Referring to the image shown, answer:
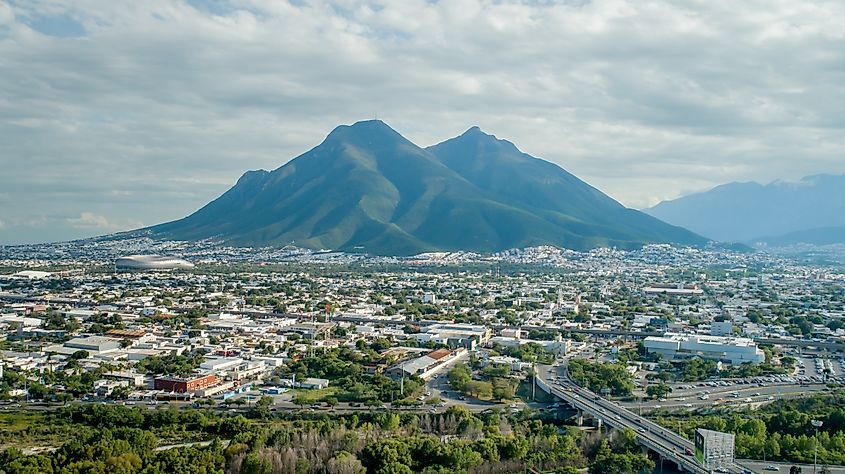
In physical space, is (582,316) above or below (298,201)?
below

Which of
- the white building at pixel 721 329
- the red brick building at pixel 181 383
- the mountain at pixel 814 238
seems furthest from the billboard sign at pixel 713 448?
the mountain at pixel 814 238

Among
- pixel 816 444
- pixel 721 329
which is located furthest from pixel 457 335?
pixel 816 444

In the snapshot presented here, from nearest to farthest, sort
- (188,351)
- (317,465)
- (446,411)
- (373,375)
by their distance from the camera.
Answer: (317,465) → (446,411) → (373,375) → (188,351)

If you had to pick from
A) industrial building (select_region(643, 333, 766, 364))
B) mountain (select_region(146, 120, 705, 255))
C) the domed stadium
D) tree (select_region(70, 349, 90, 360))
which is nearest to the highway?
industrial building (select_region(643, 333, 766, 364))

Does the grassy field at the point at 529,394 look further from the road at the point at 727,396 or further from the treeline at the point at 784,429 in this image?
the treeline at the point at 784,429

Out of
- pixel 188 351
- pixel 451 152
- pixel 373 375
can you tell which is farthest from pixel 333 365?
pixel 451 152

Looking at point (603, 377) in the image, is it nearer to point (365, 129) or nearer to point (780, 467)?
point (780, 467)

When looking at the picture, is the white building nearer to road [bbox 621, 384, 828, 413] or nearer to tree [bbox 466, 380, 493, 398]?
road [bbox 621, 384, 828, 413]

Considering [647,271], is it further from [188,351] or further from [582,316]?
[188,351]
